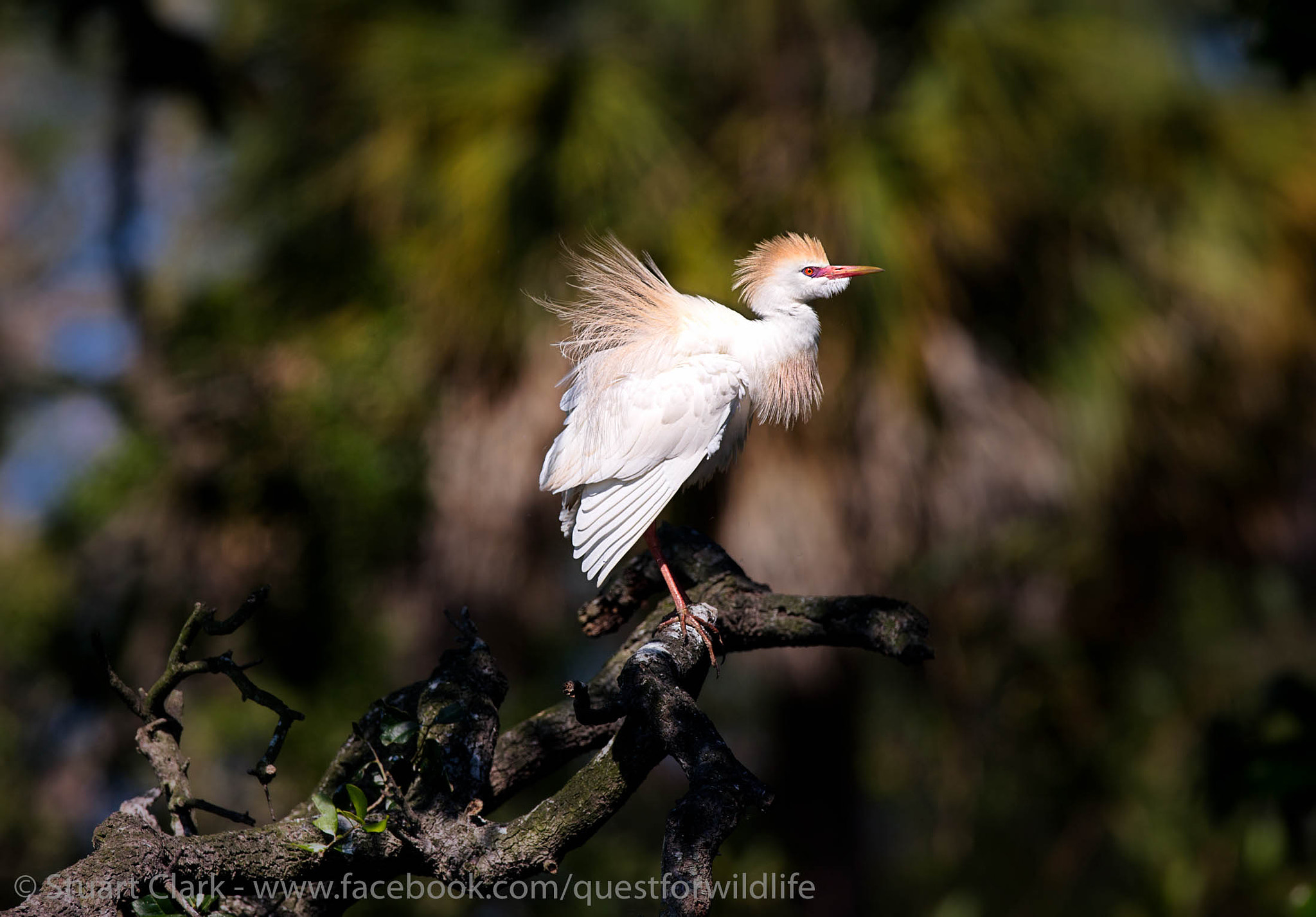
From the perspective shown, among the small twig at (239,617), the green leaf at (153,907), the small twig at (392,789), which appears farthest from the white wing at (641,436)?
the green leaf at (153,907)

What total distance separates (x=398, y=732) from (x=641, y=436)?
34.9 inches

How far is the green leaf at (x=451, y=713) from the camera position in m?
1.65

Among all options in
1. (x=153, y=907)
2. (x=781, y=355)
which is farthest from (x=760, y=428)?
(x=153, y=907)

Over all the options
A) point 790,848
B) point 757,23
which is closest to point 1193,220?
point 757,23

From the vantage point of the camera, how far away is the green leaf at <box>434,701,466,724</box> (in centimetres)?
165

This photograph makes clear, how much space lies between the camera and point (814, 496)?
421 cm

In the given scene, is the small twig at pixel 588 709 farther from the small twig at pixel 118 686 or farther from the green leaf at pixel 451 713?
the small twig at pixel 118 686

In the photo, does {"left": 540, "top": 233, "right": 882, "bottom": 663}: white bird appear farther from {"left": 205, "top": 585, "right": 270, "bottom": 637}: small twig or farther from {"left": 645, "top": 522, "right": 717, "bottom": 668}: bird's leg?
{"left": 205, "top": 585, "right": 270, "bottom": 637}: small twig

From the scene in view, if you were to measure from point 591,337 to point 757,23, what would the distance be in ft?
9.99

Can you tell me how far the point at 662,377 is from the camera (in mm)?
2332

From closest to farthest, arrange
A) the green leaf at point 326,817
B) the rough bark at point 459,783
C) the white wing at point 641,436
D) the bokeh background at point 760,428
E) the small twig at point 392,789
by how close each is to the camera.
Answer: the rough bark at point 459,783 → the green leaf at point 326,817 → the small twig at point 392,789 → the white wing at point 641,436 → the bokeh background at point 760,428

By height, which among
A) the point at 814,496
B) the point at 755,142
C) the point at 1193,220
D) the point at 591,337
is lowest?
the point at 591,337

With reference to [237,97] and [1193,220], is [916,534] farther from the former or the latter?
[237,97]

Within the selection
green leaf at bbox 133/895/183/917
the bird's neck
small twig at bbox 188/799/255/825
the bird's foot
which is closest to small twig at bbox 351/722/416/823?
small twig at bbox 188/799/255/825
